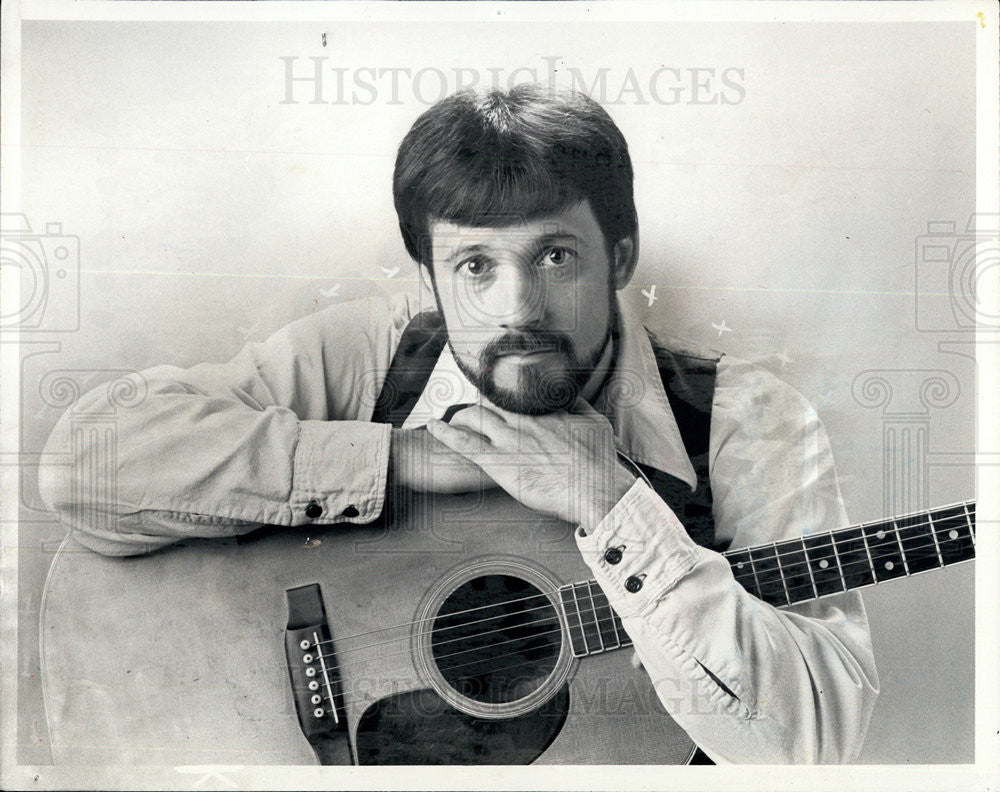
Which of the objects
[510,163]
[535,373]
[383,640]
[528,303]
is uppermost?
[510,163]

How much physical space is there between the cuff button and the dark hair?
0.62 m

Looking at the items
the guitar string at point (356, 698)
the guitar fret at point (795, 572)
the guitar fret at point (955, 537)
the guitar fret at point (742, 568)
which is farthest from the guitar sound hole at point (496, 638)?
the guitar fret at point (955, 537)

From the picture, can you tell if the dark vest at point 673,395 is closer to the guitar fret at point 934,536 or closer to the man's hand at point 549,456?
the man's hand at point 549,456

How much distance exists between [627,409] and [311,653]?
0.82 m

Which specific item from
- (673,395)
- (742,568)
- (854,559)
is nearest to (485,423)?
(673,395)

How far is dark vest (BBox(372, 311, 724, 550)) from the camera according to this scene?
1.71 meters

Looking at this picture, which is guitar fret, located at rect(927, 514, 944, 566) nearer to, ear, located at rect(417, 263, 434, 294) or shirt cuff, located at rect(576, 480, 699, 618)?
shirt cuff, located at rect(576, 480, 699, 618)

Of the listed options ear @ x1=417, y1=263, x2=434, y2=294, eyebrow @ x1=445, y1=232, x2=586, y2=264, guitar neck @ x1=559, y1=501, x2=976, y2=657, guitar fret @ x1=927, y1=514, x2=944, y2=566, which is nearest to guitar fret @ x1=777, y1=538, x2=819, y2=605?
guitar neck @ x1=559, y1=501, x2=976, y2=657

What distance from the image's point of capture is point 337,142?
1773 millimetres

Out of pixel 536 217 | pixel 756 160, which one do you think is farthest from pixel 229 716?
pixel 756 160

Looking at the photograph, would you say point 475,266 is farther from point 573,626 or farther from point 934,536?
point 934,536

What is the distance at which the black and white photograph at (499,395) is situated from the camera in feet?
5.57

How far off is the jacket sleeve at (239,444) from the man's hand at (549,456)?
187 mm

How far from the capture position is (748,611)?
1675 millimetres
